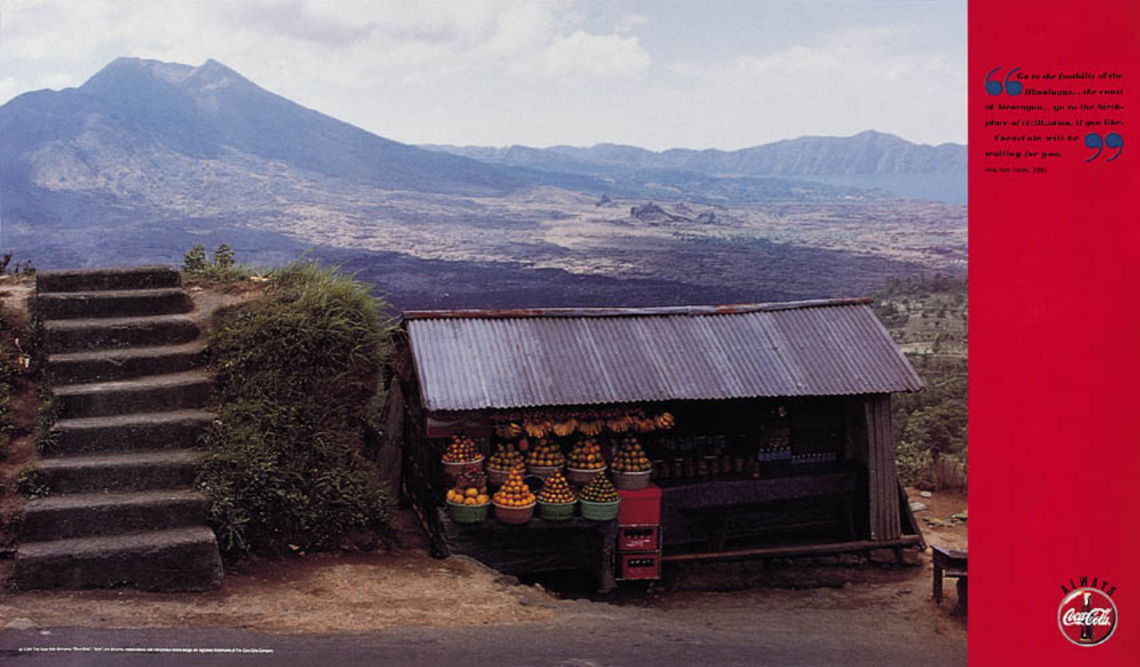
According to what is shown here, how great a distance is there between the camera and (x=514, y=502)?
27.9ft

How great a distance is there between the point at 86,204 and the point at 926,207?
159 ft

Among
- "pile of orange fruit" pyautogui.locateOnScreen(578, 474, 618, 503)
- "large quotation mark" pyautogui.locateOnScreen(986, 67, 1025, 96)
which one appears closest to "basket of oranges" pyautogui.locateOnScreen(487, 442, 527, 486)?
"pile of orange fruit" pyautogui.locateOnScreen(578, 474, 618, 503)

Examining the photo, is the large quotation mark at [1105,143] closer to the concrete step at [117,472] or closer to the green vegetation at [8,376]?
the concrete step at [117,472]

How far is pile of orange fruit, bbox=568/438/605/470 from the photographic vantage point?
8898 millimetres

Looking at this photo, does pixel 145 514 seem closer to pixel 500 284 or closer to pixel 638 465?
pixel 638 465

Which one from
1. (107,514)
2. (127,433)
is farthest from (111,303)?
(107,514)

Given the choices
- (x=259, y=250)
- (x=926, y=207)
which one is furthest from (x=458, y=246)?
(x=926, y=207)

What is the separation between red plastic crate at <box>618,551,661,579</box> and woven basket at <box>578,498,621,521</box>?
0.75m

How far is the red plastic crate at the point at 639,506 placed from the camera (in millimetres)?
9109

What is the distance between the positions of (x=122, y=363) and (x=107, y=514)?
1852 millimetres

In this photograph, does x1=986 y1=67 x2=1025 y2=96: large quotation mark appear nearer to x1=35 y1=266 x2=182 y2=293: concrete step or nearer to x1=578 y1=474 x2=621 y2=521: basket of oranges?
x1=578 y1=474 x2=621 y2=521: basket of oranges

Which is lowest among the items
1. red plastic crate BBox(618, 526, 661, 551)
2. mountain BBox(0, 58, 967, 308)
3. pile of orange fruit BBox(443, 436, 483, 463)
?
red plastic crate BBox(618, 526, 661, 551)

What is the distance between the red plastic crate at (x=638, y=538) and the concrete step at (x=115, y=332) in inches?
194

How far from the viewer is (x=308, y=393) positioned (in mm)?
8742
